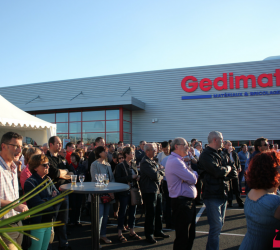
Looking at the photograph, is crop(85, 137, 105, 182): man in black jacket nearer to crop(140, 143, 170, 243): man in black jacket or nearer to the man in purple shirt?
crop(140, 143, 170, 243): man in black jacket

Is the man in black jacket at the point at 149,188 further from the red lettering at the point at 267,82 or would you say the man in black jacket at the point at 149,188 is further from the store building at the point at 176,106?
the red lettering at the point at 267,82

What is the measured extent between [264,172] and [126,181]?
3380 millimetres

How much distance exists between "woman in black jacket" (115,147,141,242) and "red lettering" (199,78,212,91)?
50.7ft

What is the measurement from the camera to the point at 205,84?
1966cm

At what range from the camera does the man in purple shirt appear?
3.69 meters

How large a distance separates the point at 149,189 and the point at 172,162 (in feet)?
4.29

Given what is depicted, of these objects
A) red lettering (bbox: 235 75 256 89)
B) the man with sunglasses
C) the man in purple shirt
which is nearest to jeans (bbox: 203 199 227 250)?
the man in purple shirt

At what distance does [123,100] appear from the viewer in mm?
18422

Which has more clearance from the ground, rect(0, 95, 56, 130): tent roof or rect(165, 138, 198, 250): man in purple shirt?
rect(0, 95, 56, 130): tent roof

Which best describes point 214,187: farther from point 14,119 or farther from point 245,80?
point 245,80

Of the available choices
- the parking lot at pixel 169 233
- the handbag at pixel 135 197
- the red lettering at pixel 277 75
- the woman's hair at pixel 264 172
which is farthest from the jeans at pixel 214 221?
the red lettering at pixel 277 75

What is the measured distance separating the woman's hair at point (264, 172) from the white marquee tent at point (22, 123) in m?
7.60

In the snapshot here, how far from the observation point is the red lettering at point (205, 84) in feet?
64.0

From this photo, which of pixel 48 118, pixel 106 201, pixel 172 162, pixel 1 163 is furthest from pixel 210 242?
pixel 48 118
